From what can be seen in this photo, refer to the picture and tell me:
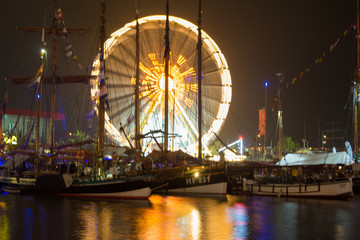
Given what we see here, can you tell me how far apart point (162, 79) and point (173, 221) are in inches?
1122

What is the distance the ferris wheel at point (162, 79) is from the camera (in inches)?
1754

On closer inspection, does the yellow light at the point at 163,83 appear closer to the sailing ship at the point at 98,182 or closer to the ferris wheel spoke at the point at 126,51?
the ferris wheel spoke at the point at 126,51

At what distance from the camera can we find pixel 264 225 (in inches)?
695

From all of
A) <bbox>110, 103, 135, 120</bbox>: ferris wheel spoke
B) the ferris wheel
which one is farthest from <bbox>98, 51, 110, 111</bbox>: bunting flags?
<bbox>110, 103, 135, 120</bbox>: ferris wheel spoke

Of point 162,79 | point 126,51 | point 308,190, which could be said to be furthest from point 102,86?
point 308,190

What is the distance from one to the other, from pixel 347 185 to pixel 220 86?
20.0 metres

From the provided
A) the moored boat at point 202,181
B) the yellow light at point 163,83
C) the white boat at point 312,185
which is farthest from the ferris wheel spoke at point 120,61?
the white boat at point 312,185

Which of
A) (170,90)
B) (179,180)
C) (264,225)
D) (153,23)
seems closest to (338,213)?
(264,225)

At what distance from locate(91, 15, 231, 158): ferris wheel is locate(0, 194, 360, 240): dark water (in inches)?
797

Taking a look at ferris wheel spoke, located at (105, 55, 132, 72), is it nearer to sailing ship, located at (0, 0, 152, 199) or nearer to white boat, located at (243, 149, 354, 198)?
sailing ship, located at (0, 0, 152, 199)

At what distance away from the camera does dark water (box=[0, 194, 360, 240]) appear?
15.2m

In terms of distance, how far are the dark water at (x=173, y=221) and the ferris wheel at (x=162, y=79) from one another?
2023 centimetres

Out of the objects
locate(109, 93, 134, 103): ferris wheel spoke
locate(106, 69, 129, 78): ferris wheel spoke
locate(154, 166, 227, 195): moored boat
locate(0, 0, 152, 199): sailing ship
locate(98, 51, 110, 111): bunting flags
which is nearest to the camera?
locate(0, 0, 152, 199): sailing ship

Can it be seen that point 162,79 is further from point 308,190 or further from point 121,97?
point 308,190
